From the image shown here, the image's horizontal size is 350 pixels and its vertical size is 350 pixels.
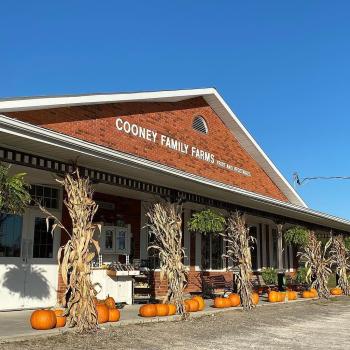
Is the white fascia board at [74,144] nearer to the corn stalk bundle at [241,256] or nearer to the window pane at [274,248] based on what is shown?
the corn stalk bundle at [241,256]

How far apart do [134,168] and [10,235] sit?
3809 millimetres

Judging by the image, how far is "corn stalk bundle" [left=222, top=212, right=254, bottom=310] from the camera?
1396 centimetres

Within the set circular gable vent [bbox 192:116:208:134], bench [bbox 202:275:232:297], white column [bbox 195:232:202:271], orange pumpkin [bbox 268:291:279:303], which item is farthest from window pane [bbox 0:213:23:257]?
orange pumpkin [bbox 268:291:279:303]

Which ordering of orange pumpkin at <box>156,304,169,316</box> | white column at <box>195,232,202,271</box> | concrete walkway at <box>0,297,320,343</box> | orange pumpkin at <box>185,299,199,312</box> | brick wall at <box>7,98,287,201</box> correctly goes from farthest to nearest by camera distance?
white column at <box>195,232,202,271</box> < brick wall at <box>7,98,287,201</box> < orange pumpkin at <box>185,299,199,312</box> < orange pumpkin at <box>156,304,169,316</box> < concrete walkway at <box>0,297,320,343</box>

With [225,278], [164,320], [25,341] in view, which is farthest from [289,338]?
[225,278]

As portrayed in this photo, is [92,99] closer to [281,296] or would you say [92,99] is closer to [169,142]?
[169,142]

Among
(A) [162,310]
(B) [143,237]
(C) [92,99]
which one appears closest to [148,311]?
(A) [162,310]

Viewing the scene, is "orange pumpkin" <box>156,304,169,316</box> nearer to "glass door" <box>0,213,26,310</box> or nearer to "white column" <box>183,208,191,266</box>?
"glass door" <box>0,213,26,310</box>

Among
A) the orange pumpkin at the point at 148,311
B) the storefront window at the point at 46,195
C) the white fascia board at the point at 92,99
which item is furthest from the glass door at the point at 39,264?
the orange pumpkin at the point at 148,311

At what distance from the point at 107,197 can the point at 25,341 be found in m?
7.24

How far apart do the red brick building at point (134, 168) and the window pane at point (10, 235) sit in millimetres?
25

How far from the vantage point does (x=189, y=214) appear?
701 inches

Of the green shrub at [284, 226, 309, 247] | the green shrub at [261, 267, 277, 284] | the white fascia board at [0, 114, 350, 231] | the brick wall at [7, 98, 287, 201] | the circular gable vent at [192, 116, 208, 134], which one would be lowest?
the green shrub at [261, 267, 277, 284]

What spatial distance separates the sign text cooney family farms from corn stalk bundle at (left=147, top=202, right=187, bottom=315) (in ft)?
11.8
